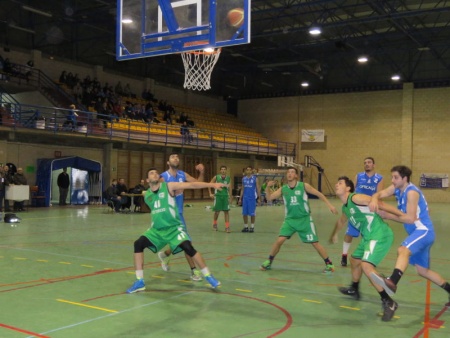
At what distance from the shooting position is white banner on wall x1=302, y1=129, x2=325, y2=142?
40625mm

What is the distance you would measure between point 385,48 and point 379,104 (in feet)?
18.9

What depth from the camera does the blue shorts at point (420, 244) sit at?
6.18 meters

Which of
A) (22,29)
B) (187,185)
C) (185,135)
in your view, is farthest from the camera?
(185,135)

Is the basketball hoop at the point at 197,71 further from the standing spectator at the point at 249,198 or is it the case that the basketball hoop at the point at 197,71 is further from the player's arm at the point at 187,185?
the player's arm at the point at 187,185

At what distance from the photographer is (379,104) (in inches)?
1527

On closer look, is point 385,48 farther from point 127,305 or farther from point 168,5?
point 127,305

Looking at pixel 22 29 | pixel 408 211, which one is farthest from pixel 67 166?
pixel 408 211

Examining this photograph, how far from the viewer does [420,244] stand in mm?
6184

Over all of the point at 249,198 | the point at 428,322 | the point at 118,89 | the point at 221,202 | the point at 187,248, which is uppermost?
the point at 118,89

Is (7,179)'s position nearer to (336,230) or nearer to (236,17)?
(236,17)

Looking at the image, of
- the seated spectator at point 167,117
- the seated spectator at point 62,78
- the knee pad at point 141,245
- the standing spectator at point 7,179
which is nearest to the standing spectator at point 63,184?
the standing spectator at point 7,179

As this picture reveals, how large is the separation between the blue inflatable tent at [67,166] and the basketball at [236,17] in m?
16.4

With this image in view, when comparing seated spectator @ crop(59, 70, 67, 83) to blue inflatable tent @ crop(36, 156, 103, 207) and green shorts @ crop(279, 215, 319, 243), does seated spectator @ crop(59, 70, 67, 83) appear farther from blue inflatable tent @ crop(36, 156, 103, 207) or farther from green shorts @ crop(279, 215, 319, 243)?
green shorts @ crop(279, 215, 319, 243)

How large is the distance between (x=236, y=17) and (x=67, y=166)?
56.6ft
